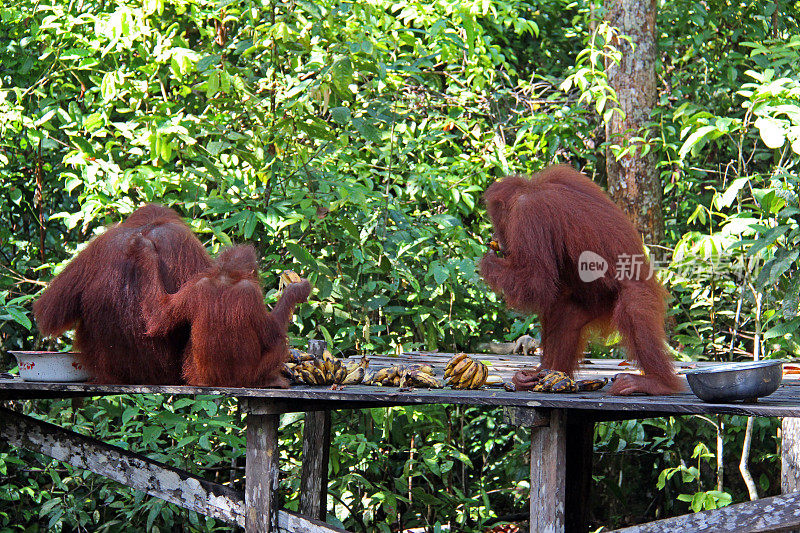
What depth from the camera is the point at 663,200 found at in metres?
7.03

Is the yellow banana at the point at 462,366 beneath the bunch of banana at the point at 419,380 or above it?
above

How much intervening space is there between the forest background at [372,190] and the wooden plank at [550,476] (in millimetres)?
2025

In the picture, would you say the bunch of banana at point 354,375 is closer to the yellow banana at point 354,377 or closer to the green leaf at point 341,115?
the yellow banana at point 354,377

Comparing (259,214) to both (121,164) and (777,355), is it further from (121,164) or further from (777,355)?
(777,355)

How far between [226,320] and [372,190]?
213cm

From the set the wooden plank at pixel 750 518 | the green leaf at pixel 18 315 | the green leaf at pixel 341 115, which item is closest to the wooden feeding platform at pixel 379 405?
the wooden plank at pixel 750 518

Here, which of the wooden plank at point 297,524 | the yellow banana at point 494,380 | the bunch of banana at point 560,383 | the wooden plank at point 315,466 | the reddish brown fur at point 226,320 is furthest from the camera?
the wooden plank at point 315,466

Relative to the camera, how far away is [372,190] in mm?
5586

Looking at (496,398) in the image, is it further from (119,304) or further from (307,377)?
(119,304)

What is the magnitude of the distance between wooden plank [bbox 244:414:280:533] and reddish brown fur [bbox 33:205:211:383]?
1.64ft

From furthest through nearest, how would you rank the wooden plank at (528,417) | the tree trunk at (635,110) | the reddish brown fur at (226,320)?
1. the tree trunk at (635,110)
2. the reddish brown fur at (226,320)
3. the wooden plank at (528,417)

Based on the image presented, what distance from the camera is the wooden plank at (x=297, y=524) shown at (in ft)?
12.4

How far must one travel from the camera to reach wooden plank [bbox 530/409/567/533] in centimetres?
328

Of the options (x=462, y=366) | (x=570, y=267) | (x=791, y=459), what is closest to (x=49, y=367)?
(x=462, y=366)
